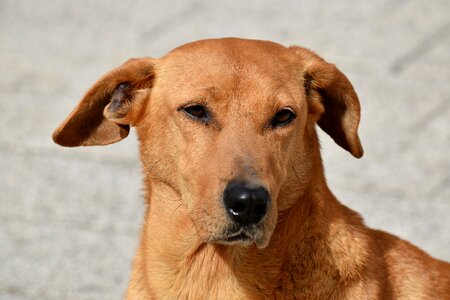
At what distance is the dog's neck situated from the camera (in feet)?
14.6

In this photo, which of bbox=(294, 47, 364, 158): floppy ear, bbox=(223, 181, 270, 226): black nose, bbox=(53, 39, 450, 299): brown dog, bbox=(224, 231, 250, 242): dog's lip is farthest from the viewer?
bbox=(294, 47, 364, 158): floppy ear

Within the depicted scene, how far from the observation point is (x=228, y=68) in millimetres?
4398

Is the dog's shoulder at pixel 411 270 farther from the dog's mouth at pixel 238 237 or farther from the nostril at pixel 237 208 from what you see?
the nostril at pixel 237 208

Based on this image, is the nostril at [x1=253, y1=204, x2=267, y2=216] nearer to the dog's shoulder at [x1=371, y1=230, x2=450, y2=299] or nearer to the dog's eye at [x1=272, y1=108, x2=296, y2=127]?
the dog's eye at [x1=272, y1=108, x2=296, y2=127]

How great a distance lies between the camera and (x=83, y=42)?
1158 centimetres

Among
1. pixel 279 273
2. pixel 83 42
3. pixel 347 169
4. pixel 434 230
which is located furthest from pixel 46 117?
pixel 279 273

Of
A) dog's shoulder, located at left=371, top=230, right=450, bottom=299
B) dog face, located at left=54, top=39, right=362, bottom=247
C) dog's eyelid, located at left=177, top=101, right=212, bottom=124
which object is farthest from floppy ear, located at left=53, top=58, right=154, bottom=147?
dog's shoulder, located at left=371, top=230, right=450, bottom=299

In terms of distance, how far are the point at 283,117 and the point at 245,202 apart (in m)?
0.62

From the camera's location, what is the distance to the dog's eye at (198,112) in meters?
4.38

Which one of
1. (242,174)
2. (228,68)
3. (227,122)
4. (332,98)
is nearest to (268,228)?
(242,174)

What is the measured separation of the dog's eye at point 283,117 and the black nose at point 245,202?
0.47 meters

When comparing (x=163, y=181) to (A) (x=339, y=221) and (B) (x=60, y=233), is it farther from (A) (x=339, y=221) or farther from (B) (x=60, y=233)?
(B) (x=60, y=233)

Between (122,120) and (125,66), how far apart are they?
271 mm

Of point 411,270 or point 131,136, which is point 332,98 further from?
point 131,136
